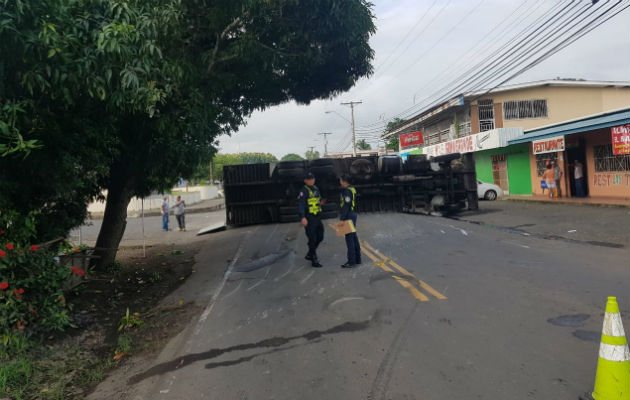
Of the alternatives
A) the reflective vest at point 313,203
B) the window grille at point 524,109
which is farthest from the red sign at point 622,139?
the window grille at point 524,109

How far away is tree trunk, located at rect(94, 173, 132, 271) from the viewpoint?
9477mm

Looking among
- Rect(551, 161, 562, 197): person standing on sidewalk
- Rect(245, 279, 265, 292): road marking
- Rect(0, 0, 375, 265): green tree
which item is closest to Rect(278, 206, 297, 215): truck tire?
Rect(0, 0, 375, 265): green tree

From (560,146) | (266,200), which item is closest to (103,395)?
(266,200)

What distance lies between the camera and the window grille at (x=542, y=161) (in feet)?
73.8

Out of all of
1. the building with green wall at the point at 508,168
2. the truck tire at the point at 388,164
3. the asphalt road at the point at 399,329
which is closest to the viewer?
the asphalt road at the point at 399,329

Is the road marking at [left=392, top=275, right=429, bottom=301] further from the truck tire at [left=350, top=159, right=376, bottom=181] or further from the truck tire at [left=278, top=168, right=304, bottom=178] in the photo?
the truck tire at [left=350, top=159, right=376, bottom=181]

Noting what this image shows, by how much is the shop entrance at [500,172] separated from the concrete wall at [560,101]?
248 centimetres

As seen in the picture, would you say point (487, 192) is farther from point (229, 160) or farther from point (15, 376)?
point (229, 160)

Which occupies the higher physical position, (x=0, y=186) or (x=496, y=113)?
(x=496, y=113)

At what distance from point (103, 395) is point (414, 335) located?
2.97 m

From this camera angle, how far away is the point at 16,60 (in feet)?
15.0

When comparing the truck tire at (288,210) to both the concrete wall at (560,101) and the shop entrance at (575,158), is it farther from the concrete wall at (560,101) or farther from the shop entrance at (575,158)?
the concrete wall at (560,101)

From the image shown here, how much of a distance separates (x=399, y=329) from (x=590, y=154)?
62.1ft

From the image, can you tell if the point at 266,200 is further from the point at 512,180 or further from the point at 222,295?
the point at 512,180
